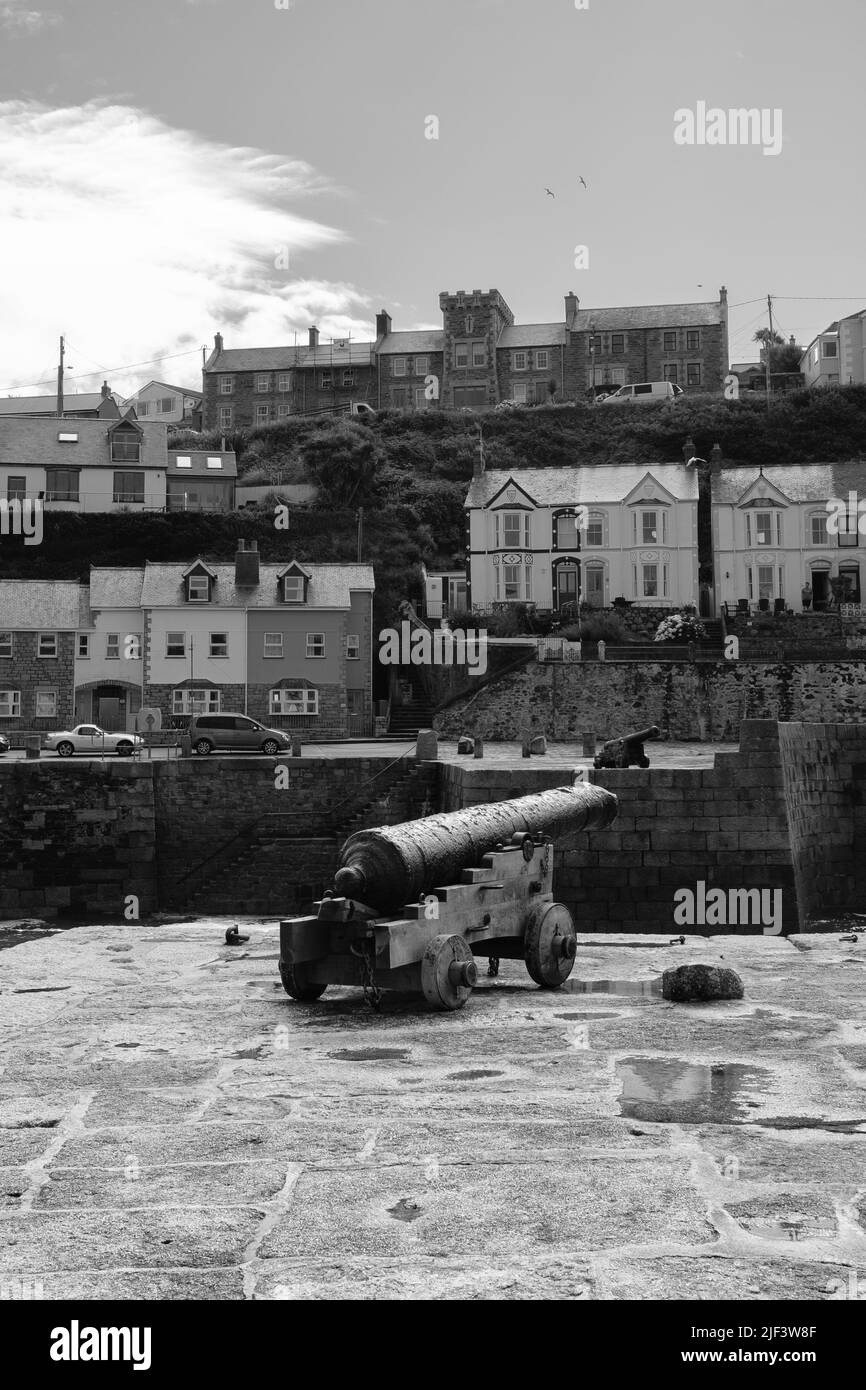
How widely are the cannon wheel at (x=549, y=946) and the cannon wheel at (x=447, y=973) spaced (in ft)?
2.99

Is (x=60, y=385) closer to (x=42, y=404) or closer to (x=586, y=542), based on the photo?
(x=42, y=404)

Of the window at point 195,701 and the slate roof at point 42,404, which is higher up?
the slate roof at point 42,404

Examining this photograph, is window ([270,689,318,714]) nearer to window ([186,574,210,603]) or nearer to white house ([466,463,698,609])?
window ([186,574,210,603])

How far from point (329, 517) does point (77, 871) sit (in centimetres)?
4160

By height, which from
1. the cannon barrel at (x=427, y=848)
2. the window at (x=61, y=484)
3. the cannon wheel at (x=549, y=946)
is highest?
the window at (x=61, y=484)

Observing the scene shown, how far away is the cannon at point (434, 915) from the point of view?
30.5 ft

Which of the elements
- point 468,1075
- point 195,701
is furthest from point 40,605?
point 468,1075

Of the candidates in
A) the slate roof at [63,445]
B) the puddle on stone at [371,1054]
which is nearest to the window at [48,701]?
the slate roof at [63,445]

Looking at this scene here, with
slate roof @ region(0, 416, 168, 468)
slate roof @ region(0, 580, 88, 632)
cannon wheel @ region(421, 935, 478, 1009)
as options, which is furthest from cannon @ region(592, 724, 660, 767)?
slate roof @ region(0, 416, 168, 468)

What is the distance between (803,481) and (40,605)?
31.8 meters

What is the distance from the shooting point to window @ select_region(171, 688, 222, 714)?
1857 inches

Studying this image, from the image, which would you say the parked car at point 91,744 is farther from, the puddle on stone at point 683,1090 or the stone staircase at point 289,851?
the puddle on stone at point 683,1090

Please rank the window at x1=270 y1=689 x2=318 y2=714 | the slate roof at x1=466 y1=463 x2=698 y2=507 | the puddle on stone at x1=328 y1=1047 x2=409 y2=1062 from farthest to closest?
the slate roof at x1=466 y1=463 x2=698 y2=507 < the window at x1=270 y1=689 x2=318 y2=714 < the puddle on stone at x1=328 y1=1047 x2=409 y2=1062
